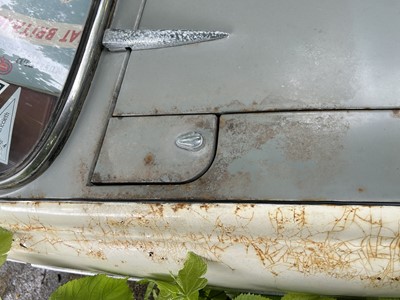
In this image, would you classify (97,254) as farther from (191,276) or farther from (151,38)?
(151,38)

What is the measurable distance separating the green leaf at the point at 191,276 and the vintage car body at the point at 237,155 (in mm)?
30

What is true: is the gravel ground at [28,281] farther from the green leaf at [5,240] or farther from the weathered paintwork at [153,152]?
the weathered paintwork at [153,152]

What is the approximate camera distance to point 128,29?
1750 millimetres

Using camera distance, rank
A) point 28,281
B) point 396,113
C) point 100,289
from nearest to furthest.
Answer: point 396,113
point 100,289
point 28,281

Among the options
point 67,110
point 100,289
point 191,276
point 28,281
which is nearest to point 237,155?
point 191,276

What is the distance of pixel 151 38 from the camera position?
168cm

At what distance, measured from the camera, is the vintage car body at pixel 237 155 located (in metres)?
1.37

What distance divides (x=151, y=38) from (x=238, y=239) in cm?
64

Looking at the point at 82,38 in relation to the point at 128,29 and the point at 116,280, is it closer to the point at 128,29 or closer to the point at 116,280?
the point at 128,29

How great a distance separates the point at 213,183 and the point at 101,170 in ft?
1.04

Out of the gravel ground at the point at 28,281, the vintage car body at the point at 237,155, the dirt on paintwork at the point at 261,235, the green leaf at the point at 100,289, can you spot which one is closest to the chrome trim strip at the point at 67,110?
the vintage car body at the point at 237,155

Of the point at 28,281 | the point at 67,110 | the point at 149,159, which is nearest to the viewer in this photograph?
the point at 149,159

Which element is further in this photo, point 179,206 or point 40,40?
point 40,40

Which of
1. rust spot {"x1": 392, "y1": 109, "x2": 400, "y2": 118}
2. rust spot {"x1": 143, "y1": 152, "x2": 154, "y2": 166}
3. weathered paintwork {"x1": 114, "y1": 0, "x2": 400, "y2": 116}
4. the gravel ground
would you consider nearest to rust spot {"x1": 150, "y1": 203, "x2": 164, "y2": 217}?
rust spot {"x1": 143, "y1": 152, "x2": 154, "y2": 166}
